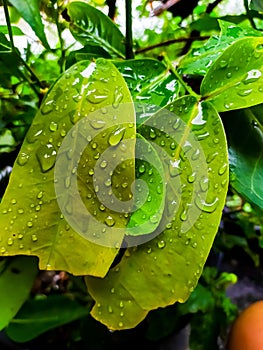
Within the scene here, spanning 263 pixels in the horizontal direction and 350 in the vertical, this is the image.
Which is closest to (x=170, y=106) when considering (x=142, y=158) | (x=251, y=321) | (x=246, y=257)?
(x=142, y=158)

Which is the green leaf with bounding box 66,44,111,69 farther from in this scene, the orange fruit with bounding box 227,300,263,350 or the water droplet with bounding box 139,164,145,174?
the orange fruit with bounding box 227,300,263,350

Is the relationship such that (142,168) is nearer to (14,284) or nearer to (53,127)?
(53,127)

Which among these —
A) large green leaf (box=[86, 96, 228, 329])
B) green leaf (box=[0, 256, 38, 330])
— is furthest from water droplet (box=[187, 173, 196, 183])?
green leaf (box=[0, 256, 38, 330])

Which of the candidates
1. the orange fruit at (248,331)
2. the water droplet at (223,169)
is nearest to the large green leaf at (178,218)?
the water droplet at (223,169)

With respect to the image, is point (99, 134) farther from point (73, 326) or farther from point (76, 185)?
point (73, 326)

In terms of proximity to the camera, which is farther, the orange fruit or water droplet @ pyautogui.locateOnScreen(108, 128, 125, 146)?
the orange fruit

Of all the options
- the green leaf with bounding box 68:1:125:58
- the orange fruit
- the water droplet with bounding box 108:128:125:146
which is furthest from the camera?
the orange fruit
